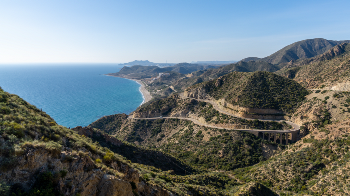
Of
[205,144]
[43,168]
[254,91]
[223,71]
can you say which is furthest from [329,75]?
[223,71]

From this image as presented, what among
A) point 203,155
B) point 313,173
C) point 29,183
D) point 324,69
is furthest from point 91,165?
point 324,69

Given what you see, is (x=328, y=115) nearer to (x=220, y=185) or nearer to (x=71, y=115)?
(x=220, y=185)

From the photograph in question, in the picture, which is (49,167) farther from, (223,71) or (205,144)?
(223,71)

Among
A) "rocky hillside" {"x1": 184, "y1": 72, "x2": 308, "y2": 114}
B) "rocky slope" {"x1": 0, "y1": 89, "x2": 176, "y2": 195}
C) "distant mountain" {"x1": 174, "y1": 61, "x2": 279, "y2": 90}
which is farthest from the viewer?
"distant mountain" {"x1": 174, "y1": 61, "x2": 279, "y2": 90}

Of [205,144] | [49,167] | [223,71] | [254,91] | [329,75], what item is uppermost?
[223,71]

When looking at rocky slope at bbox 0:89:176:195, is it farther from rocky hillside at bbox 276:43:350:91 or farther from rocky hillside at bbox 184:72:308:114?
rocky hillside at bbox 276:43:350:91

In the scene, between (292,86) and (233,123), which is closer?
(233,123)

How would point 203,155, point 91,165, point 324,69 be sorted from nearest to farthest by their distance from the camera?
point 91,165 < point 203,155 < point 324,69

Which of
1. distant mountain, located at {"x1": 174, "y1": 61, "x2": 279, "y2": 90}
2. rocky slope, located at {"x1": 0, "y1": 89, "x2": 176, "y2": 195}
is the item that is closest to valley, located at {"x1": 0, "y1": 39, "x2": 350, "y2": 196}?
rocky slope, located at {"x1": 0, "y1": 89, "x2": 176, "y2": 195}
